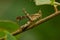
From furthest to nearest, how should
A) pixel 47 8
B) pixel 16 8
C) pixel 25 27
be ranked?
pixel 16 8 → pixel 47 8 → pixel 25 27

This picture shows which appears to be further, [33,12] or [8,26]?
[33,12]

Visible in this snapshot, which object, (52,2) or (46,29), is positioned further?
(46,29)

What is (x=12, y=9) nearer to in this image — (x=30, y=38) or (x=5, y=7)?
(x=5, y=7)

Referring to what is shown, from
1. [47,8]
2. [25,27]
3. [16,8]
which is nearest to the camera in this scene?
[25,27]

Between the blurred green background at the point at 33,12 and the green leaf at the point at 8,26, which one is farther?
the blurred green background at the point at 33,12

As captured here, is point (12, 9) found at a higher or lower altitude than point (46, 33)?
higher

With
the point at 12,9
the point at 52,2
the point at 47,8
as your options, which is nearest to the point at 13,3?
the point at 12,9

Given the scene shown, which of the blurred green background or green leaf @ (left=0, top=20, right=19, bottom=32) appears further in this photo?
the blurred green background
